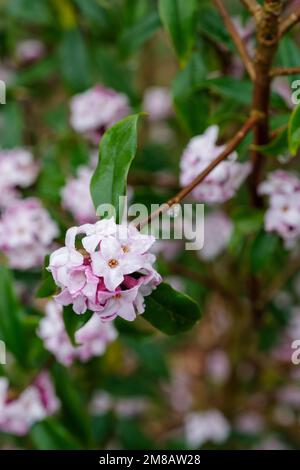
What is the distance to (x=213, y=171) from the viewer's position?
3.51ft

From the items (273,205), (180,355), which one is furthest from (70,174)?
(180,355)

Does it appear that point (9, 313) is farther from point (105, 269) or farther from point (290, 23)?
point (290, 23)

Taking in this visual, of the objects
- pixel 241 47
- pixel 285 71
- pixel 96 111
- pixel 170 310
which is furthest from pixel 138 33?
pixel 170 310

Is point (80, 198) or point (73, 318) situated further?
point (80, 198)

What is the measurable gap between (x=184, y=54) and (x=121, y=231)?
46 centimetres

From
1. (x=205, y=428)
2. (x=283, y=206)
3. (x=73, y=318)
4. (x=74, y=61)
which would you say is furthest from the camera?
(x=205, y=428)

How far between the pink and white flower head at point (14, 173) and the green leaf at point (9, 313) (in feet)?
0.49

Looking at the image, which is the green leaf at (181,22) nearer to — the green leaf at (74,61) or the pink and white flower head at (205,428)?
the green leaf at (74,61)

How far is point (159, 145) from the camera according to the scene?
1784mm

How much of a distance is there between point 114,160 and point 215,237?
78cm

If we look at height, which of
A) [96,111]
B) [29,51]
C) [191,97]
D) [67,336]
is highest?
[29,51]

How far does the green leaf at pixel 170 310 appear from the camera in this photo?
86cm

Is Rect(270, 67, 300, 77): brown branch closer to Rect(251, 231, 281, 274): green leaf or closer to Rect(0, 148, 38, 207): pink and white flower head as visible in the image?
Rect(251, 231, 281, 274): green leaf

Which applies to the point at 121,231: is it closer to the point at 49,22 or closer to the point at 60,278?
the point at 60,278
